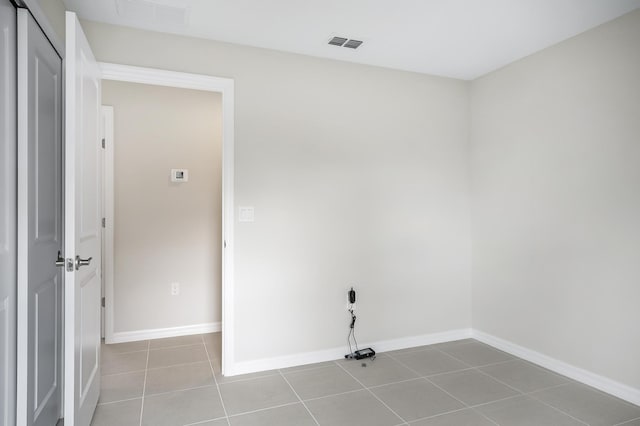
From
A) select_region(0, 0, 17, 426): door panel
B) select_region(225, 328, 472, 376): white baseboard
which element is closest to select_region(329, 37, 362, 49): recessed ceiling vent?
select_region(0, 0, 17, 426): door panel

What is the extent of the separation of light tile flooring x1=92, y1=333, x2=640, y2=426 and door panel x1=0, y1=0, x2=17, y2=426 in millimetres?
749

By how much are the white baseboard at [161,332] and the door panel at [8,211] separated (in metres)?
1.97

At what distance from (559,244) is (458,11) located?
1.84 m

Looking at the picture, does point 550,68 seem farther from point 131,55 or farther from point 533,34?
point 131,55

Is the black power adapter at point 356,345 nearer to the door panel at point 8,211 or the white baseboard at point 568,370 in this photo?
the white baseboard at point 568,370

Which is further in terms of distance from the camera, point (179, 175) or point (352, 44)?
point (179, 175)

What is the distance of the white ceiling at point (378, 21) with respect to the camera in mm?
2368

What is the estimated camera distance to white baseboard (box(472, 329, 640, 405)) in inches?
97.7

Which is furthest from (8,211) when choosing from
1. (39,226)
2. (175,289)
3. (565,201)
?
(565,201)

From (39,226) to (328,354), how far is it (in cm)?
222

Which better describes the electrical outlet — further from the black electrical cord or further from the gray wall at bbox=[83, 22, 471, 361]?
the black electrical cord

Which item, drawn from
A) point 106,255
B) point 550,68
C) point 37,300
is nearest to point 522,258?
point 550,68

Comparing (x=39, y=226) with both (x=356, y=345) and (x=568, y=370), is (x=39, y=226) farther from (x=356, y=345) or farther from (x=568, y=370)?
(x=568, y=370)

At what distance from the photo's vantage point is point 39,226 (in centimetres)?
192
